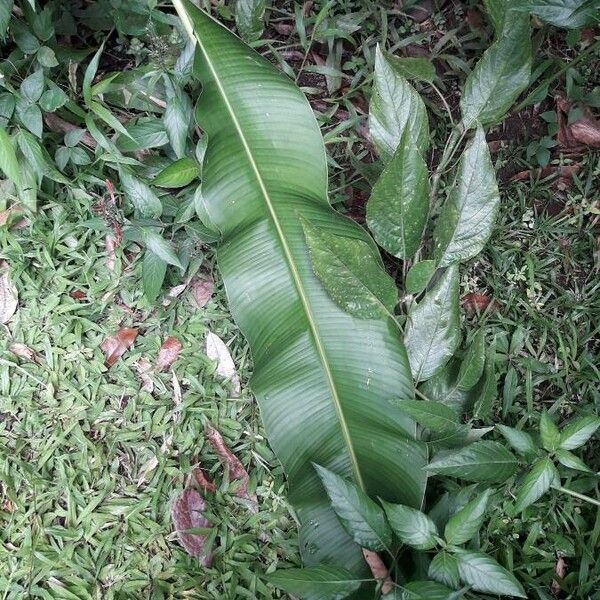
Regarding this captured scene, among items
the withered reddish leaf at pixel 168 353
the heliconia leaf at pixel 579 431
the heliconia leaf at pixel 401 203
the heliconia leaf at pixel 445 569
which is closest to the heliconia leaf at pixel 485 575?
the heliconia leaf at pixel 445 569

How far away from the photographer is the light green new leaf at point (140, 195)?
1.41 meters

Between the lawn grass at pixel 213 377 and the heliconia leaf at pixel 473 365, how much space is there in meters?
0.19

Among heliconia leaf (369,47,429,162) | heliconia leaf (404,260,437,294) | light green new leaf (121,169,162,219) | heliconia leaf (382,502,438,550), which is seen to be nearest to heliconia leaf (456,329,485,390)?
heliconia leaf (404,260,437,294)

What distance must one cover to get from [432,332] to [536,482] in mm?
330

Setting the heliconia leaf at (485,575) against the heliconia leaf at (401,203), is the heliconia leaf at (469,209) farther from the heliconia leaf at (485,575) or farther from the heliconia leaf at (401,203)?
the heliconia leaf at (485,575)

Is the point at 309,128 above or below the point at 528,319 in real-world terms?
above

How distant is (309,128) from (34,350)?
2.63 feet

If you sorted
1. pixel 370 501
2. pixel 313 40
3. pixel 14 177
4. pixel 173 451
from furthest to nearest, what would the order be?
pixel 313 40 → pixel 173 451 → pixel 14 177 → pixel 370 501

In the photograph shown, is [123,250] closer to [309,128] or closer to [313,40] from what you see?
[309,128]

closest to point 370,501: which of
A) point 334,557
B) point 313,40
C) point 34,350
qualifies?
point 334,557

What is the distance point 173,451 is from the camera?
4.69 ft

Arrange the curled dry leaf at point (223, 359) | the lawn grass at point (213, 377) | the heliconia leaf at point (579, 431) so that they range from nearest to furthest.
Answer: the heliconia leaf at point (579, 431) < the lawn grass at point (213, 377) < the curled dry leaf at point (223, 359)

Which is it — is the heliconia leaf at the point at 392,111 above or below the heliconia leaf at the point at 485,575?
above

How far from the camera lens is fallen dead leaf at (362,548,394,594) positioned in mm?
1187
